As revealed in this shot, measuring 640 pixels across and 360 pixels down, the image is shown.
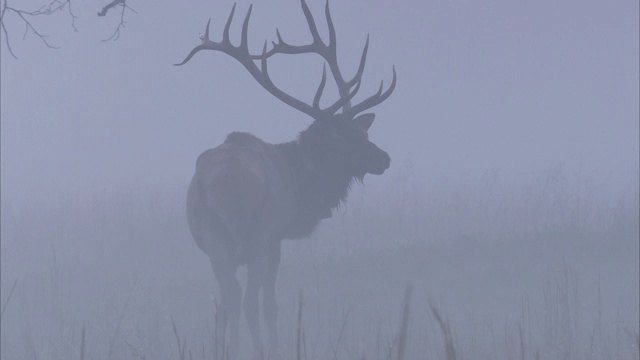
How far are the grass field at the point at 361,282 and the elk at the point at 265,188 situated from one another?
0.44 m

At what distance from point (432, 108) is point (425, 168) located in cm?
3322

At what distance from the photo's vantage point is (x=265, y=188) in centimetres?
851

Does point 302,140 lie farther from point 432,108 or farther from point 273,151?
point 432,108

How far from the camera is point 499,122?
238 feet

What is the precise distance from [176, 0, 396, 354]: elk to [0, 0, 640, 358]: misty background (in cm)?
59

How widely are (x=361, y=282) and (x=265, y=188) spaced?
353cm

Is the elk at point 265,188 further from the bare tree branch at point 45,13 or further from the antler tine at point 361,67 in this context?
the bare tree branch at point 45,13

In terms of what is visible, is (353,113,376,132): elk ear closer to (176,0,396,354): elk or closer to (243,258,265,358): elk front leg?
(176,0,396,354): elk

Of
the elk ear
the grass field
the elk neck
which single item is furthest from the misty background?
the elk ear

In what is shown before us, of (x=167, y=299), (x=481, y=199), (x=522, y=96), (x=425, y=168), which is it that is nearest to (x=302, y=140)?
(x=167, y=299)

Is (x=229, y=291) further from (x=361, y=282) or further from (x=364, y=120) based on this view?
(x=361, y=282)

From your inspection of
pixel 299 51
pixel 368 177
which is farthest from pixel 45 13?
pixel 368 177

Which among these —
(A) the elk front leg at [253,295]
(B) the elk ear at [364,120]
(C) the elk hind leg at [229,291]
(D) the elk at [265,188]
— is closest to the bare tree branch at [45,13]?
(D) the elk at [265,188]

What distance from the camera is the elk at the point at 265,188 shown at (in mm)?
8281
